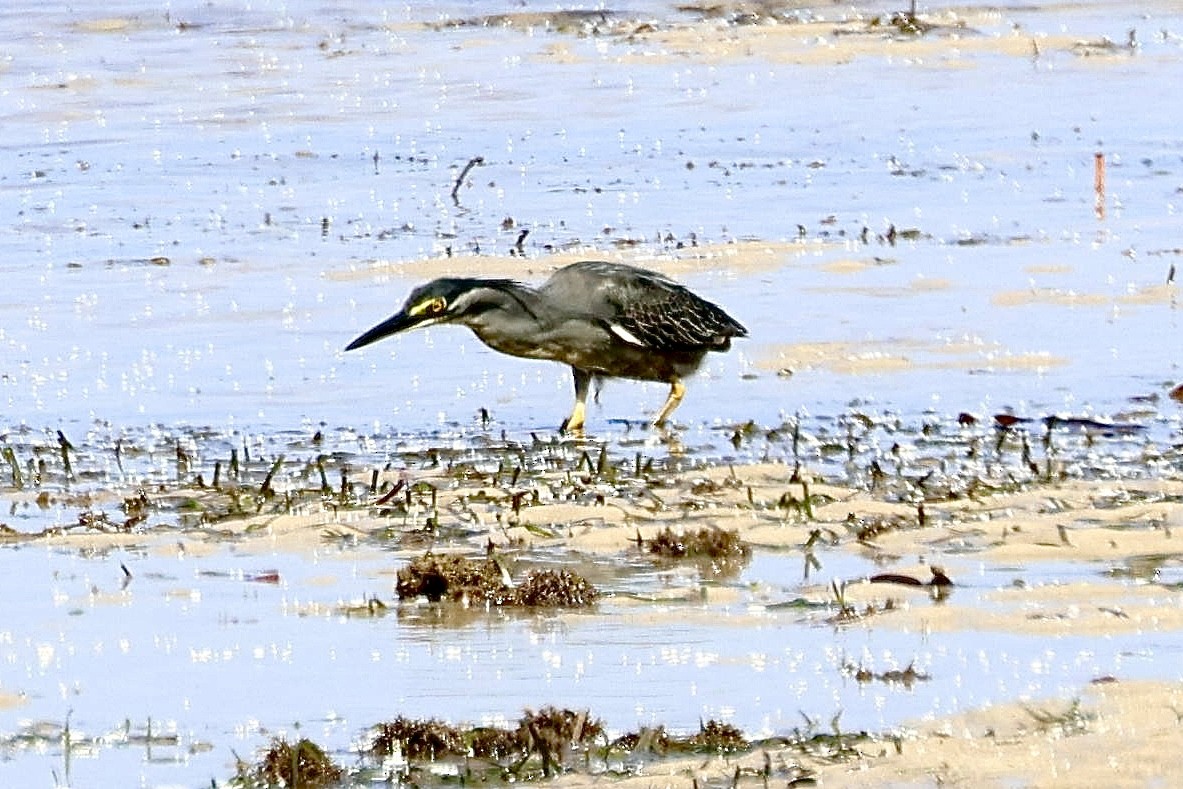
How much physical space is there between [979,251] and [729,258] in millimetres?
1560

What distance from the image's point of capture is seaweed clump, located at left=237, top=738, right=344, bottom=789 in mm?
6664

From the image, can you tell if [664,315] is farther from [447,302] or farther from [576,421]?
[447,302]

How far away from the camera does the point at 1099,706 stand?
7.11 metres

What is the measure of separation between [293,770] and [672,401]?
635 cm

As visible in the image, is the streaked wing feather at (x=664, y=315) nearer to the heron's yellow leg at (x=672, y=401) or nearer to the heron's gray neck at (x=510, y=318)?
the heron's yellow leg at (x=672, y=401)

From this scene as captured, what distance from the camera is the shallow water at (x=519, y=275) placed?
774 centimetres

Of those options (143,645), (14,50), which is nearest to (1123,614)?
(143,645)

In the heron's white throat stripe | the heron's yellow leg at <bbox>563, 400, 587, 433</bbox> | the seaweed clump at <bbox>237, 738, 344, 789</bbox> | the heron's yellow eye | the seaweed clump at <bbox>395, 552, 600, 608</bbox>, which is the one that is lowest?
the seaweed clump at <bbox>237, 738, 344, 789</bbox>

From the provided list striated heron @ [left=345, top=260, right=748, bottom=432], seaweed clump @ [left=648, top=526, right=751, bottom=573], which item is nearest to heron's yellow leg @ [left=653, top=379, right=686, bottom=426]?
striated heron @ [left=345, top=260, right=748, bottom=432]

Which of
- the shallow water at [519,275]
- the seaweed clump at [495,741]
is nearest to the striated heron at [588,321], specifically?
the shallow water at [519,275]

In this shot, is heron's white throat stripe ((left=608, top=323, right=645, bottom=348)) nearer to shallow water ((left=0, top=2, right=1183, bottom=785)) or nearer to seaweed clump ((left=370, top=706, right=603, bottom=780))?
shallow water ((left=0, top=2, right=1183, bottom=785))

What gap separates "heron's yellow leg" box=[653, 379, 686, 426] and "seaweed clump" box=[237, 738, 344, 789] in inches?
241

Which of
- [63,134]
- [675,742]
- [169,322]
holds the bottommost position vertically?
[675,742]

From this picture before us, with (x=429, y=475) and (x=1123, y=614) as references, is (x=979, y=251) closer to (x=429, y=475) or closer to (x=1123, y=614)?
(x=429, y=475)
